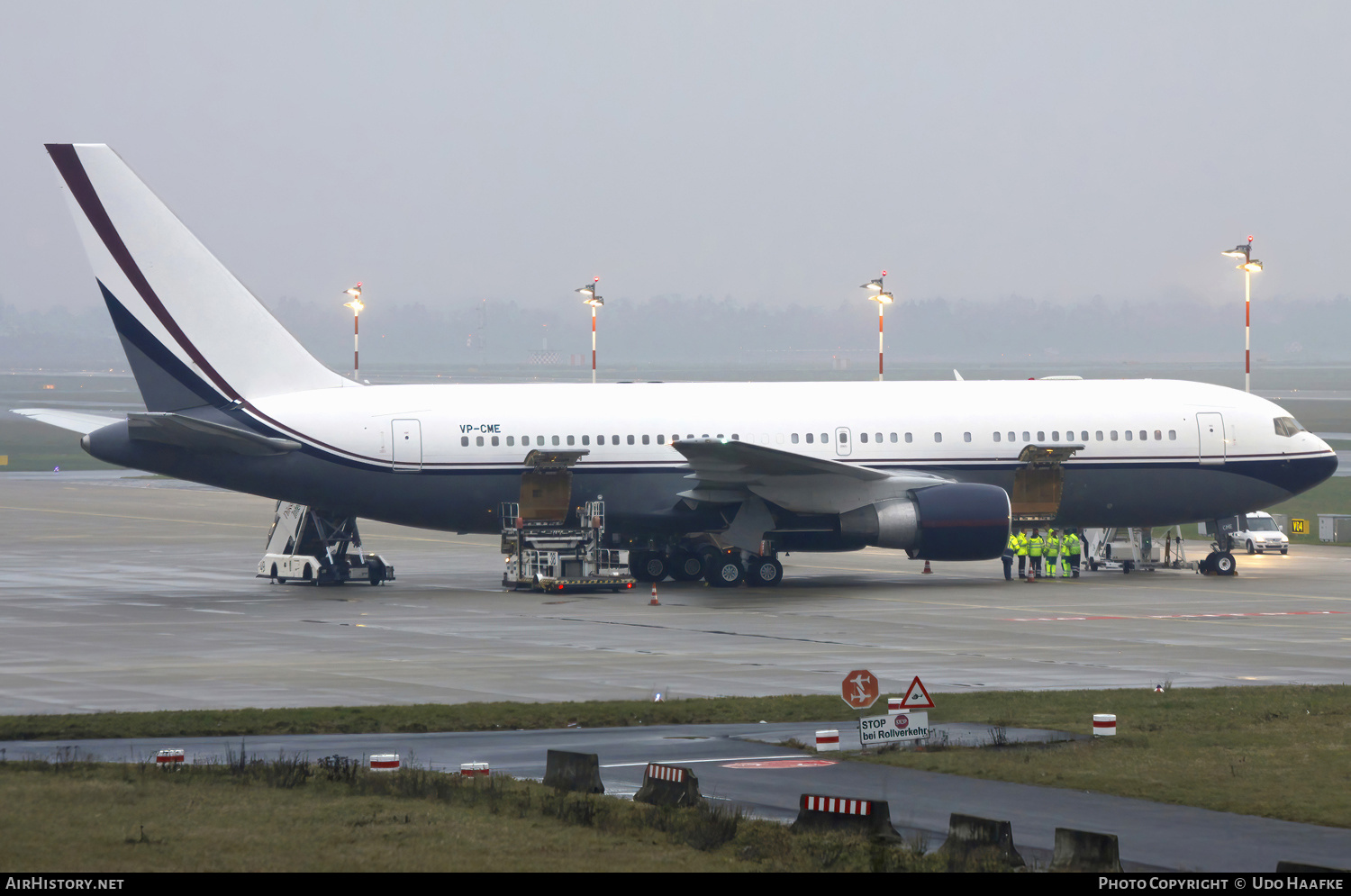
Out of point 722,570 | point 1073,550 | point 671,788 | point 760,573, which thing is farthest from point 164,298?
point 671,788

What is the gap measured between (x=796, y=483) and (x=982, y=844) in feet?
85.3

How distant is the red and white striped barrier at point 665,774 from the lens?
1345 centimetres

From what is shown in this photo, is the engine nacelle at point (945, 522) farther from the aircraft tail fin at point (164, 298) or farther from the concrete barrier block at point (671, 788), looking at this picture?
the concrete barrier block at point (671, 788)

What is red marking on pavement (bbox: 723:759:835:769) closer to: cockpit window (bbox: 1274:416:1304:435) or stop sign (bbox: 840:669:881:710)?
stop sign (bbox: 840:669:881:710)

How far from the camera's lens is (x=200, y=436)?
35.8m

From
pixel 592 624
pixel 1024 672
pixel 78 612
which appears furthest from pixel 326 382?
pixel 1024 672

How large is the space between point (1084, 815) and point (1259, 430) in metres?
29.3

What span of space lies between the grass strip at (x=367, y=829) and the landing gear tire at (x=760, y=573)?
2391 centimetres

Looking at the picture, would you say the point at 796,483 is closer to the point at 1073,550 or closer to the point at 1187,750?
the point at 1073,550

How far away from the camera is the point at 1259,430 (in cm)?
4019

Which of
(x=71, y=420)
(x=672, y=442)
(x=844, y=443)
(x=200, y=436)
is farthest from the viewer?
(x=71, y=420)

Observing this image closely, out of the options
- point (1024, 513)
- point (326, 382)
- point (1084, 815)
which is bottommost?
point (1084, 815)

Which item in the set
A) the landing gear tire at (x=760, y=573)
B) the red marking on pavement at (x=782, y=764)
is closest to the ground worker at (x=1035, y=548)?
the landing gear tire at (x=760, y=573)

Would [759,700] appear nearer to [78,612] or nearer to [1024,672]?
[1024,672]
